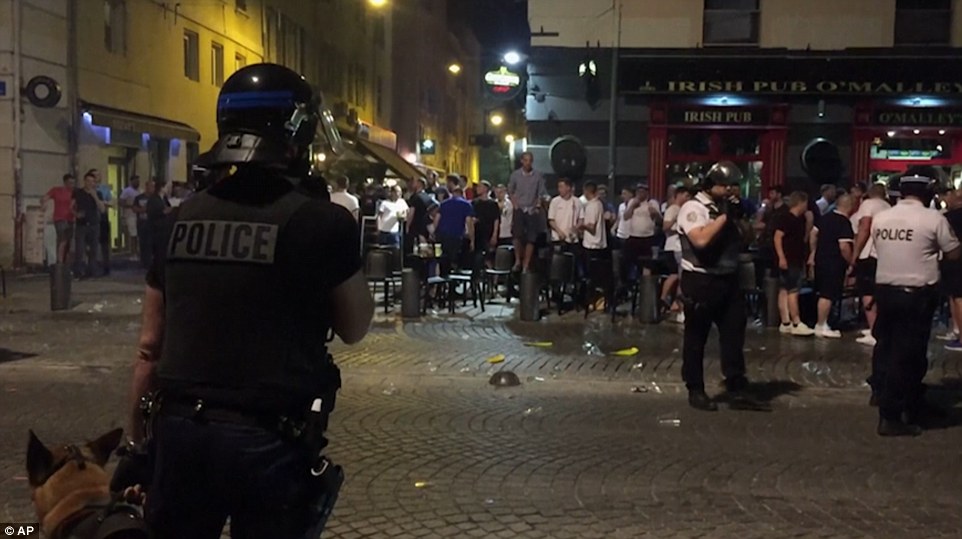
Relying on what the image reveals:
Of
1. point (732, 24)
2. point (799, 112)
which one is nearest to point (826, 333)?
point (799, 112)

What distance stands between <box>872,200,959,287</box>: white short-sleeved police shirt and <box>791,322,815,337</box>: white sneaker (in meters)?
4.99

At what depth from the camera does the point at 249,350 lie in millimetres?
2605

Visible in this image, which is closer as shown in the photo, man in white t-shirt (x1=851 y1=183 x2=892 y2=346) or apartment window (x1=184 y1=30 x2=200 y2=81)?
man in white t-shirt (x1=851 y1=183 x2=892 y2=346)

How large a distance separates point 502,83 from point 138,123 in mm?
7826

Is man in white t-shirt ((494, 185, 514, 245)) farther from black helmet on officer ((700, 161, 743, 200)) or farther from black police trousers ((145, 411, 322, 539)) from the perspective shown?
black police trousers ((145, 411, 322, 539))

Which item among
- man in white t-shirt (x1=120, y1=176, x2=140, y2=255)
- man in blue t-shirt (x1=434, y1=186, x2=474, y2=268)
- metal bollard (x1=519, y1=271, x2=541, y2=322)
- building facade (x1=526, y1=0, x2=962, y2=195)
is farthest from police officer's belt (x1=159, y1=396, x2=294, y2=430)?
building facade (x1=526, y1=0, x2=962, y2=195)

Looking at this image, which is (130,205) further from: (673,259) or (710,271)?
(710,271)

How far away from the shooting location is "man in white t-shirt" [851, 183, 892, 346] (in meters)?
10.7

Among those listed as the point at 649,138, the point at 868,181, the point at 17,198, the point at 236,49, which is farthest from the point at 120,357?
the point at 236,49

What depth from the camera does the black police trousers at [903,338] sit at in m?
7.41

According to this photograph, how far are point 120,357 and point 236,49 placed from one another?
20476 millimetres

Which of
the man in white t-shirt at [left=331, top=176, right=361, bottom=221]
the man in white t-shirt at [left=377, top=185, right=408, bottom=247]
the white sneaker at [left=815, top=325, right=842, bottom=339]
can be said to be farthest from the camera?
the man in white t-shirt at [left=377, top=185, right=408, bottom=247]

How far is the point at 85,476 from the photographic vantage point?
3070 millimetres

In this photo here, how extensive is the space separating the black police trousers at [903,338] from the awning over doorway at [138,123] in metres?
16.9
